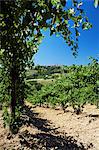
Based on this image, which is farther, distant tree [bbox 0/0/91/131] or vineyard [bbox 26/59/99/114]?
vineyard [bbox 26/59/99/114]

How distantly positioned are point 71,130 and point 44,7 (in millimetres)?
17104

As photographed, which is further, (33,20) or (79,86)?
(79,86)

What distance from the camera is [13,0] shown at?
4188mm

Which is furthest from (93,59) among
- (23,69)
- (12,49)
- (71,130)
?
(12,49)

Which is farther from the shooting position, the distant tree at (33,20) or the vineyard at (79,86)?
the vineyard at (79,86)

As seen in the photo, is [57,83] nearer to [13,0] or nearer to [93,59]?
[93,59]

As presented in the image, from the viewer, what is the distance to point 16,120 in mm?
16812

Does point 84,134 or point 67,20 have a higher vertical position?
point 67,20

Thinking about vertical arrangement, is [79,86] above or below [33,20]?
below

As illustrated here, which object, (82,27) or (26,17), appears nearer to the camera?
(26,17)

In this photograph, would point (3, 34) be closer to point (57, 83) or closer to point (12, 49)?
point (12, 49)

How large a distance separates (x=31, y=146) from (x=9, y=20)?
10949 millimetres

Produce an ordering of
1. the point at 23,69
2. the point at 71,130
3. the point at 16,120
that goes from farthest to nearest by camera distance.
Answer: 1. the point at 71,130
2. the point at 23,69
3. the point at 16,120

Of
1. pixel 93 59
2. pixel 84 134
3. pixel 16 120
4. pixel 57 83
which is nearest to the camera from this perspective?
pixel 16 120
